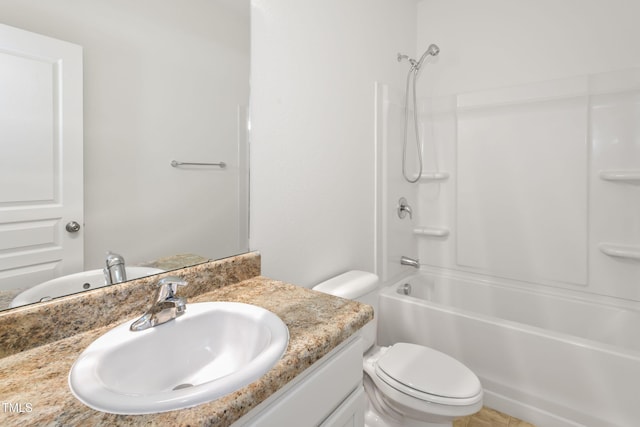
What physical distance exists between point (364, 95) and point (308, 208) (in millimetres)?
810

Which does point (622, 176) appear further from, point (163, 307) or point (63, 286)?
point (63, 286)

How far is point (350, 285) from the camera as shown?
60.8 inches

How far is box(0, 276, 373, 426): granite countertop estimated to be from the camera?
49 cm

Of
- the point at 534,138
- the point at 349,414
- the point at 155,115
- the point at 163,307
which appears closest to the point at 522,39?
the point at 534,138

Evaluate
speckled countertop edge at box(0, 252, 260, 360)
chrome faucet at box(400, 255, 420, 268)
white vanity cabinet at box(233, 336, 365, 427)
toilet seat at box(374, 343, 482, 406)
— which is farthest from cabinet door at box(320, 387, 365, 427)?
chrome faucet at box(400, 255, 420, 268)

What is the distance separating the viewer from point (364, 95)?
1.88 m

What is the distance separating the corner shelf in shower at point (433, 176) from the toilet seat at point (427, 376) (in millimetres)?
1296

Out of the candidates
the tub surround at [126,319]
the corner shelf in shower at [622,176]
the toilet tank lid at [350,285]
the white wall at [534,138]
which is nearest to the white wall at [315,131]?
the toilet tank lid at [350,285]

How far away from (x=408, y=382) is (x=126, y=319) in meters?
1.02

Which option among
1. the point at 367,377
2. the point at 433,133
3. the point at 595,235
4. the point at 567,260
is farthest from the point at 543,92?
the point at 367,377

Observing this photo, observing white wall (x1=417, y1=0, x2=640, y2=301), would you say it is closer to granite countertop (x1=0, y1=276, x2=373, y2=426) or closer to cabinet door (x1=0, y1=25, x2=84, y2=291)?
granite countertop (x1=0, y1=276, x2=373, y2=426)

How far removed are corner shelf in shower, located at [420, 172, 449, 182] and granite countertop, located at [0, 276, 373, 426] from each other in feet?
5.47

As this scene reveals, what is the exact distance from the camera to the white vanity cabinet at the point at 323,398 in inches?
24.5

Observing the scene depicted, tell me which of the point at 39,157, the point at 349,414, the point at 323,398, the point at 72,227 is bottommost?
the point at 349,414
